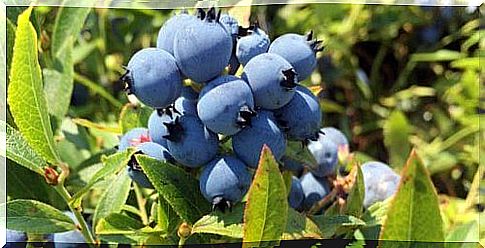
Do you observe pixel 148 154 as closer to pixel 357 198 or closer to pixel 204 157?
pixel 204 157

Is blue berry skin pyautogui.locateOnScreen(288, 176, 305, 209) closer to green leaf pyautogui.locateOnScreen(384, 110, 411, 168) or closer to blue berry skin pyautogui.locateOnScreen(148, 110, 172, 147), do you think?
blue berry skin pyautogui.locateOnScreen(148, 110, 172, 147)

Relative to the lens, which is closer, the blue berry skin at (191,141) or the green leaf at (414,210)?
the green leaf at (414,210)

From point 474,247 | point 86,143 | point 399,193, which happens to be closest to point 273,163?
point 399,193

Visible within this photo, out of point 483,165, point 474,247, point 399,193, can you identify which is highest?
point 399,193

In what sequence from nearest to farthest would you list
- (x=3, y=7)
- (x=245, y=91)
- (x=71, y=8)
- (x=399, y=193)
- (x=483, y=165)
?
1. (x=399, y=193)
2. (x=245, y=91)
3. (x=3, y=7)
4. (x=71, y=8)
5. (x=483, y=165)

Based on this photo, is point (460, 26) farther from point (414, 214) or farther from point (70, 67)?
point (414, 214)

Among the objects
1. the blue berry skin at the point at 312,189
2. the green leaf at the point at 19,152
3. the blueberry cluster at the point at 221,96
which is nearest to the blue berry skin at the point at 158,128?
the blueberry cluster at the point at 221,96

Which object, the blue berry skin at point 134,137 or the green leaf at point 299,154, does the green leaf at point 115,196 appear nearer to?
the blue berry skin at point 134,137
